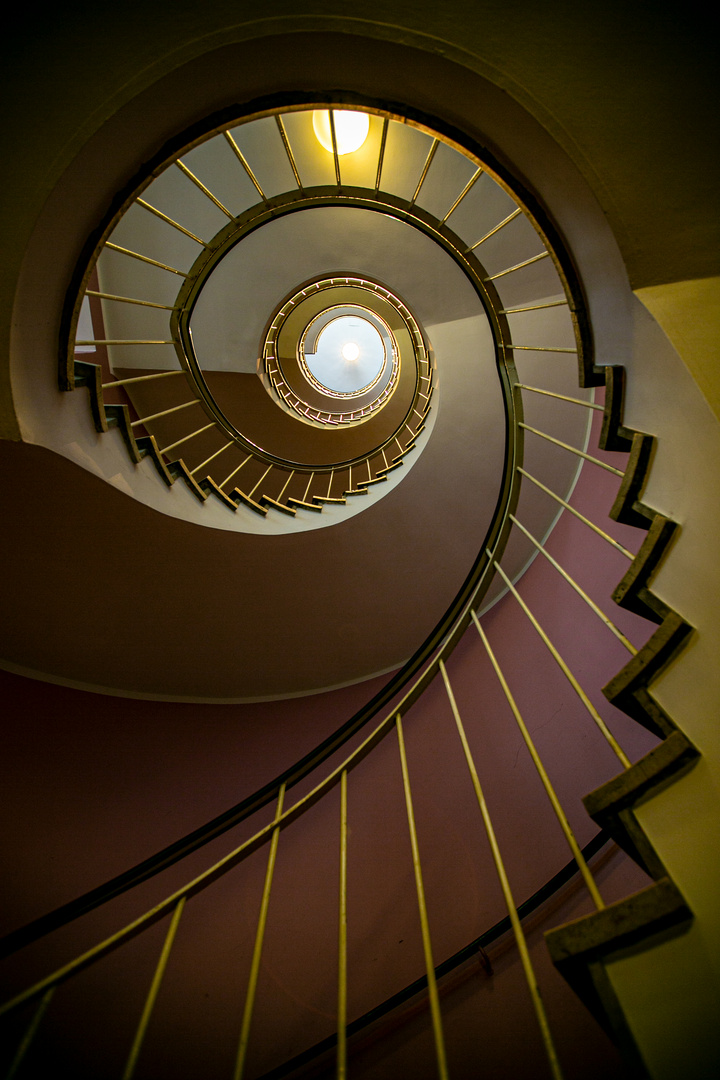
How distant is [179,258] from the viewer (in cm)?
408

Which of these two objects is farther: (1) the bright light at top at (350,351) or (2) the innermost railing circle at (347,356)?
(1) the bright light at top at (350,351)

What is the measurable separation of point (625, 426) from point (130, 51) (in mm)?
1723

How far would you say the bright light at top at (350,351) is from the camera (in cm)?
1015

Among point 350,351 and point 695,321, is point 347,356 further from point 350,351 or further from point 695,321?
point 695,321

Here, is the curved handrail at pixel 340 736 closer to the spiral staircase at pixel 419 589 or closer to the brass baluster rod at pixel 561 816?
the spiral staircase at pixel 419 589

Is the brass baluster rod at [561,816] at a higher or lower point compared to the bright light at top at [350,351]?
lower

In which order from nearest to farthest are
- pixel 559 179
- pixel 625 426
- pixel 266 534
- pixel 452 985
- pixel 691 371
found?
pixel 691 371
pixel 559 179
pixel 625 426
pixel 452 985
pixel 266 534

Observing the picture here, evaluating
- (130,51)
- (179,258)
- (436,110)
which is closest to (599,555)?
(436,110)

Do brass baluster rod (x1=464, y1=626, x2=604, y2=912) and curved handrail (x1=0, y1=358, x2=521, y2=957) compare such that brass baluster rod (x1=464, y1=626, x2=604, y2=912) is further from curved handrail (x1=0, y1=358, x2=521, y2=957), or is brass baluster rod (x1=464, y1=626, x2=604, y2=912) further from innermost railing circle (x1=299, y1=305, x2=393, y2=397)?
innermost railing circle (x1=299, y1=305, x2=393, y2=397)

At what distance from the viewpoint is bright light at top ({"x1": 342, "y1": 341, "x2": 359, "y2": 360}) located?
10148mm

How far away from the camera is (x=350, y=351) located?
33.3 feet

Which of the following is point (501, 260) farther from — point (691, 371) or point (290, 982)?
point (290, 982)

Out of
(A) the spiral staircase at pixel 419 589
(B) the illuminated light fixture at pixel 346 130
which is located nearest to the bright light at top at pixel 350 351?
(A) the spiral staircase at pixel 419 589

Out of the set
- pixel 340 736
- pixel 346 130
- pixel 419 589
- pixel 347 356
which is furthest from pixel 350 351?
pixel 340 736
